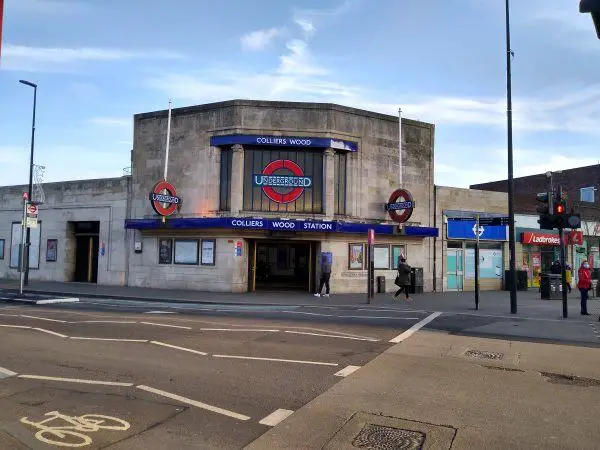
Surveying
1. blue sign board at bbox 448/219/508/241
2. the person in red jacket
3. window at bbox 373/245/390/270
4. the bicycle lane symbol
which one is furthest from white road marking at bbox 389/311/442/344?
blue sign board at bbox 448/219/508/241

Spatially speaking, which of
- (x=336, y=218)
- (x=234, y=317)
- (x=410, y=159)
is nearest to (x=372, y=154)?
(x=410, y=159)

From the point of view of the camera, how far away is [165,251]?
928 inches

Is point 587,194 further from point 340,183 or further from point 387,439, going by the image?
point 387,439

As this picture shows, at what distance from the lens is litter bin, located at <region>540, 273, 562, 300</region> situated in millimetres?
21812

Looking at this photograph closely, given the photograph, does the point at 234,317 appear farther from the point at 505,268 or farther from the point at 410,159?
the point at 505,268

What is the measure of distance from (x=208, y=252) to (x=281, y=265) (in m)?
6.94

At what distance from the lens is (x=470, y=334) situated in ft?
39.5

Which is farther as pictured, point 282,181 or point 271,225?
point 282,181

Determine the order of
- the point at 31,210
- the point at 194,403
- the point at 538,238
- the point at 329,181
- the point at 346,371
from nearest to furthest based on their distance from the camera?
the point at 194,403, the point at 346,371, the point at 31,210, the point at 329,181, the point at 538,238

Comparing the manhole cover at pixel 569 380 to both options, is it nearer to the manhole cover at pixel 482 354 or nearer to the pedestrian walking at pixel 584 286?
the manhole cover at pixel 482 354

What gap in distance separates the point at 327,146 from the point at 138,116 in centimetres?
982

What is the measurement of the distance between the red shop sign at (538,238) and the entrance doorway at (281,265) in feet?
40.8

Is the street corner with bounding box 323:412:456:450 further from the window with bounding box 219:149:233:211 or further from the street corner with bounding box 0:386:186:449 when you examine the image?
the window with bounding box 219:149:233:211

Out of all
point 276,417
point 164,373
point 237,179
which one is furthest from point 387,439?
point 237,179
